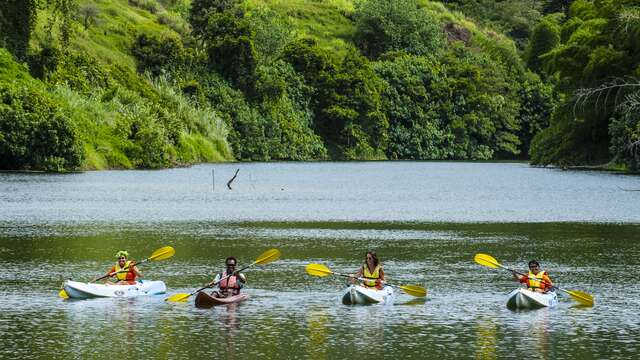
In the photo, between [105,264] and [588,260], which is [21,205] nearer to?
[105,264]

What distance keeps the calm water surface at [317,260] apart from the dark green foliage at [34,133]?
11.5 meters

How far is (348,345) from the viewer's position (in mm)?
28500

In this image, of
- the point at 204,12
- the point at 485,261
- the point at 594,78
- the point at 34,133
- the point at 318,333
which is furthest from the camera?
the point at 204,12

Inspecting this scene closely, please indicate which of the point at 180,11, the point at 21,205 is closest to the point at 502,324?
the point at 21,205

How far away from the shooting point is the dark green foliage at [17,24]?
420ft

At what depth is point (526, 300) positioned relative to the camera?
34.5 meters

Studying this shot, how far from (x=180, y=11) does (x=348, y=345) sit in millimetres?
173942

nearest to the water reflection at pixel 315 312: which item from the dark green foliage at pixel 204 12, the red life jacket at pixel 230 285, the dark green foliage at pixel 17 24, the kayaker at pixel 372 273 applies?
the red life jacket at pixel 230 285

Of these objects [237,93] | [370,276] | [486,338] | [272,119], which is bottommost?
[486,338]

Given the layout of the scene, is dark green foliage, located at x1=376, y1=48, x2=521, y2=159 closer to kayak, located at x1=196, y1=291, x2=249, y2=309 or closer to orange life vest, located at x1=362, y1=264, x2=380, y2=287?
orange life vest, located at x1=362, y1=264, x2=380, y2=287

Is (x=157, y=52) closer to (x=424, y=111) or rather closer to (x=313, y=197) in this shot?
(x=424, y=111)

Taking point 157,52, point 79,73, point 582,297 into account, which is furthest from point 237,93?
point 582,297

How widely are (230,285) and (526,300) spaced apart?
28.3 feet

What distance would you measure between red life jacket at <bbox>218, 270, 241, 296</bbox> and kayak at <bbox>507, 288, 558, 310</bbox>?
797cm
